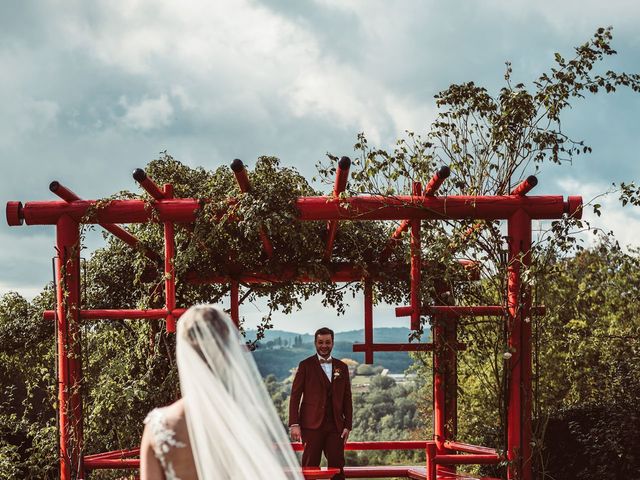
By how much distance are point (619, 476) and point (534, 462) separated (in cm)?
289

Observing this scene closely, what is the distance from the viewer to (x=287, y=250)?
10.6 meters

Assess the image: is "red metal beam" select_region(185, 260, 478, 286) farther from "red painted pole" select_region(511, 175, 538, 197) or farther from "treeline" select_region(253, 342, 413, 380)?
"treeline" select_region(253, 342, 413, 380)

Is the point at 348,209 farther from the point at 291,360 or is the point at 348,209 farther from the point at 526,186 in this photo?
the point at 291,360

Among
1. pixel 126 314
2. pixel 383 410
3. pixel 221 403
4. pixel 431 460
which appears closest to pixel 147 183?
pixel 126 314

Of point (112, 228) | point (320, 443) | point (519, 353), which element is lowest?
point (320, 443)

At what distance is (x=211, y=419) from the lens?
3623 millimetres

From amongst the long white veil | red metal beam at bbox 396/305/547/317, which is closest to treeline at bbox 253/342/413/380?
red metal beam at bbox 396/305/547/317

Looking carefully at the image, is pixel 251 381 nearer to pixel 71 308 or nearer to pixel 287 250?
pixel 71 308

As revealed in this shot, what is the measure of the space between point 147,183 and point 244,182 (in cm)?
89

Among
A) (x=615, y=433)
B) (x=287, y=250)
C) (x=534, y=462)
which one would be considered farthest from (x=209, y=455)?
(x=615, y=433)

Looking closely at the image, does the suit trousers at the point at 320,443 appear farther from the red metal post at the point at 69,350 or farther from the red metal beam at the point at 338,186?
the red metal post at the point at 69,350

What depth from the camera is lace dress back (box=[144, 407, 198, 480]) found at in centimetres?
346

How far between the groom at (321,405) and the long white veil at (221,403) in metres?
5.00

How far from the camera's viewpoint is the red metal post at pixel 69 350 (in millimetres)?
8453
